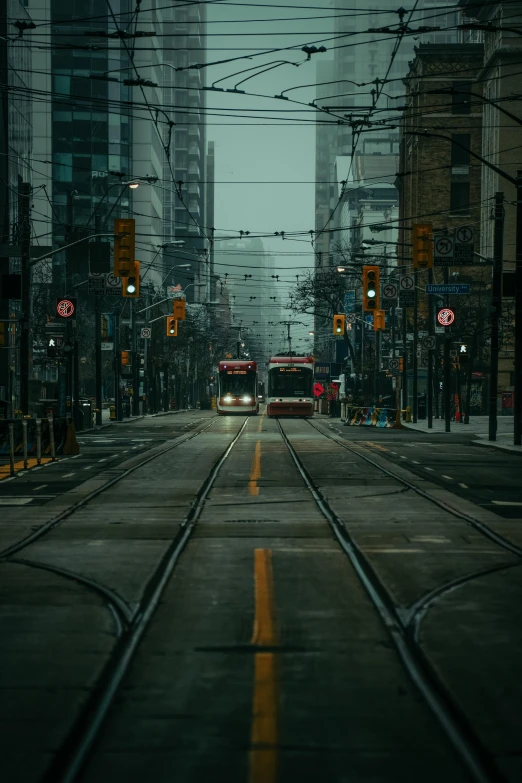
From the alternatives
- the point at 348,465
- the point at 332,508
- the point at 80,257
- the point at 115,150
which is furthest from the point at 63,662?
the point at 115,150

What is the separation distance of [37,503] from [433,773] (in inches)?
544

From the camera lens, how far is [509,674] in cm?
A: 734

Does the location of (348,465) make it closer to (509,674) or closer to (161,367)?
(509,674)

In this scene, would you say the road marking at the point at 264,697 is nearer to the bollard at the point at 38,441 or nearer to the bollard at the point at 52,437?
the bollard at the point at 38,441

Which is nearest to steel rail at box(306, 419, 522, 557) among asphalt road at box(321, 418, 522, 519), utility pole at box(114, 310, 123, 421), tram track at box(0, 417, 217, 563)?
asphalt road at box(321, 418, 522, 519)

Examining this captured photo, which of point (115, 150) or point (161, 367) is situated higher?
point (115, 150)

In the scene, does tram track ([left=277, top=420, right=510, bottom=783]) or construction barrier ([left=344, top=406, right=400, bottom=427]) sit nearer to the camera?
tram track ([left=277, top=420, right=510, bottom=783])

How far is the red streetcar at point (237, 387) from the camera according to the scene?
75.4 metres

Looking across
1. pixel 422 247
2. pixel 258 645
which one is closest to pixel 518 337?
pixel 422 247

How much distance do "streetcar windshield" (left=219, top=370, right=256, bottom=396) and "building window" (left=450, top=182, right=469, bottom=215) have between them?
24622 mm

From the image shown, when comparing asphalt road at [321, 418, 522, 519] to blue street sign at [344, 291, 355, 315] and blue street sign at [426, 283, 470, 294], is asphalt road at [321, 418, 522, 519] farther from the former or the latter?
blue street sign at [344, 291, 355, 315]

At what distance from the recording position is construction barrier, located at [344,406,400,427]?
57031 millimetres

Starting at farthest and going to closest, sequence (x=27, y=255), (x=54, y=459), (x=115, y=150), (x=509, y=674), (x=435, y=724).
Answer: (x=115, y=150), (x=27, y=255), (x=54, y=459), (x=509, y=674), (x=435, y=724)

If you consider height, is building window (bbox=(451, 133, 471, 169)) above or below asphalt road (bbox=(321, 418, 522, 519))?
above
